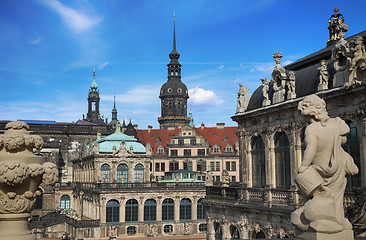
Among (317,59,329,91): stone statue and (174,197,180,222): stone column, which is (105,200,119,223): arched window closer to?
(174,197,180,222): stone column

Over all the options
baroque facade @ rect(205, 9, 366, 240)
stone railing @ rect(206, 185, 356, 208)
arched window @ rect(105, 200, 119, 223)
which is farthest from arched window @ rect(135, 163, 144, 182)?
baroque facade @ rect(205, 9, 366, 240)

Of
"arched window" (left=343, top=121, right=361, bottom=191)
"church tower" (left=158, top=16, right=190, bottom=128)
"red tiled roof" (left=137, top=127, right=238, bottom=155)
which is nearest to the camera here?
"arched window" (left=343, top=121, right=361, bottom=191)

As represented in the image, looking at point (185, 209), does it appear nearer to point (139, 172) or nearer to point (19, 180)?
point (139, 172)

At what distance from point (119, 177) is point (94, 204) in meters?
4.46

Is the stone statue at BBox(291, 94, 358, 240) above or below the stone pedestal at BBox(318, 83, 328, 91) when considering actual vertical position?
below

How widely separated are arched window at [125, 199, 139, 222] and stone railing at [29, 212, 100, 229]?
3798 mm

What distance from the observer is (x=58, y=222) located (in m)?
55.9

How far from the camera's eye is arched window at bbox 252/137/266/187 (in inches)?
1088

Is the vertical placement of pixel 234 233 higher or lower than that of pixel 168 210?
higher

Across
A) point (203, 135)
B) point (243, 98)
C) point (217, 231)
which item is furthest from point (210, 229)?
point (203, 135)

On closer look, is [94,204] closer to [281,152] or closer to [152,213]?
[152,213]

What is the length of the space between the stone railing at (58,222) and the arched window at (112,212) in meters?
1.44

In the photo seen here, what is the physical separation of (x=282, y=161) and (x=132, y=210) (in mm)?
32373

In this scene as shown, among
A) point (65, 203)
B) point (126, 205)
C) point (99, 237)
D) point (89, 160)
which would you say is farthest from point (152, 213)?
point (65, 203)
